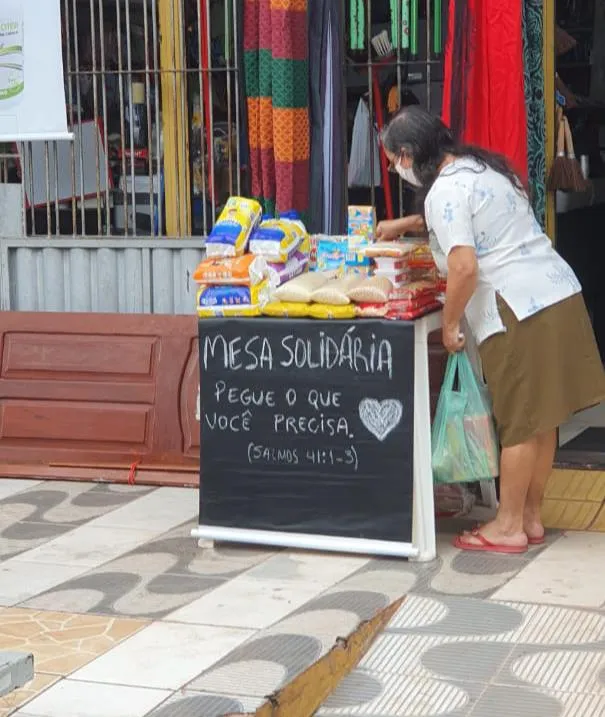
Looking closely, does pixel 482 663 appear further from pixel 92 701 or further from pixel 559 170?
pixel 559 170

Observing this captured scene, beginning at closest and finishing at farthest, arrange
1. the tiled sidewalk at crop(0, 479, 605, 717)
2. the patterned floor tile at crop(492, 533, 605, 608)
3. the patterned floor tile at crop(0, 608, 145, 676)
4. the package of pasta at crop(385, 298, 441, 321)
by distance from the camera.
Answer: the tiled sidewalk at crop(0, 479, 605, 717), the patterned floor tile at crop(0, 608, 145, 676), the patterned floor tile at crop(492, 533, 605, 608), the package of pasta at crop(385, 298, 441, 321)

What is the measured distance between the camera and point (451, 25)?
6180 millimetres

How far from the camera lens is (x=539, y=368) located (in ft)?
18.5

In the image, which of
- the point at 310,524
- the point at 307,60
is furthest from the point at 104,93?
the point at 310,524

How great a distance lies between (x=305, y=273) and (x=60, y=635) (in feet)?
6.13

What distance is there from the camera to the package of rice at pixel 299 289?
18.7 feet

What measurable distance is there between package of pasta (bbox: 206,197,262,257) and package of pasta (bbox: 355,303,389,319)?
0.58m

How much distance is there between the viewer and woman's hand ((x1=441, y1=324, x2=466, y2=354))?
5.64m

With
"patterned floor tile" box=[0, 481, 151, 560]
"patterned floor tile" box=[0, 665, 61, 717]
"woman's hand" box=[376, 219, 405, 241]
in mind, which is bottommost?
"patterned floor tile" box=[0, 481, 151, 560]

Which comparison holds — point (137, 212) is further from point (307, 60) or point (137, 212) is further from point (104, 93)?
point (307, 60)

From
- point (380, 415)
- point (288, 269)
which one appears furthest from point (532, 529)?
point (288, 269)

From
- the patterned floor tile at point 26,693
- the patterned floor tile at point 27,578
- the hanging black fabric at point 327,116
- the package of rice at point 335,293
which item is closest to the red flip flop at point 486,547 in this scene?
the package of rice at point 335,293

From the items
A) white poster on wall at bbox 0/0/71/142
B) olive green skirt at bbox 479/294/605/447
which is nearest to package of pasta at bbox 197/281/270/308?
olive green skirt at bbox 479/294/605/447

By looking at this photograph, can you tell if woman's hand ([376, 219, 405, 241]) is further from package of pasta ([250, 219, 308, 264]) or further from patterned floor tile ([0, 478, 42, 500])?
patterned floor tile ([0, 478, 42, 500])
